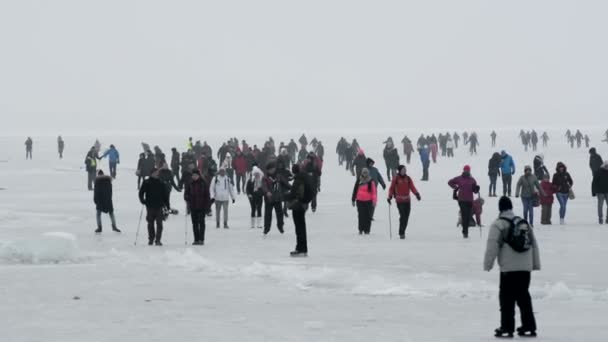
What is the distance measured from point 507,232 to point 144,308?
4163 millimetres

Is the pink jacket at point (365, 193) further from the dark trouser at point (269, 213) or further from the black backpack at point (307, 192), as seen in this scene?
the black backpack at point (307, 192)

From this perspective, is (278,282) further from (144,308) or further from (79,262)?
(79,262)

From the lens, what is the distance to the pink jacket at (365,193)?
21.8 m

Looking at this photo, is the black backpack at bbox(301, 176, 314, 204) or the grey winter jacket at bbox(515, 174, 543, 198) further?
the grey winter jacket at bbox(515, 174, 543, 198)

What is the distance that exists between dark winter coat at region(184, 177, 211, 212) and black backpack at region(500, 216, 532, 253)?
417 inches

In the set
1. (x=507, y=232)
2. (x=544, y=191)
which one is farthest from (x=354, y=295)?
(x=544, y=191)

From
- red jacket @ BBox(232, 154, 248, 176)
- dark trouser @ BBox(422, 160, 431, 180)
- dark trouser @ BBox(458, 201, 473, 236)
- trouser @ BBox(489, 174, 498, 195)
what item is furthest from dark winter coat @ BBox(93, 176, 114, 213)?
dark trouser @ BBox(422, 160, 431, 180)

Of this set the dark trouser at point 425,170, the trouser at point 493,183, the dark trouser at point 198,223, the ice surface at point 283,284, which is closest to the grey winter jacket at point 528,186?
the ice surface at point 283,284

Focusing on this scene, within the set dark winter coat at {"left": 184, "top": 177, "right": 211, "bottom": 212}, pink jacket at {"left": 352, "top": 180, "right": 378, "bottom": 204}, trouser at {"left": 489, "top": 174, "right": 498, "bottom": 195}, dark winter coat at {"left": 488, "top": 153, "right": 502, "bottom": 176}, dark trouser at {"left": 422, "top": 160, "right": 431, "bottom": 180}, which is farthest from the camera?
dark trouser at {"left": 422, "top": 160, "right": 431, "bottom": 180}

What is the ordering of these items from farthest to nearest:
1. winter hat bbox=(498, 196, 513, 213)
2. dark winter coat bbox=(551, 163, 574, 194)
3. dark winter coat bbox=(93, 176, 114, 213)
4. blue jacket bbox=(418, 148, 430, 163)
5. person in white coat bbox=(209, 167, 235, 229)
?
blue jacket bbox=(418, 148, 430, 163) → dark winter coat bbox=(551, 163, 574, 194) → person in white coat bbox=(209, 167, 235, 229) → dark winter coat bbox=(93, 176, 114, 213) → winter hat bbox=(498, 196, 513, 213)

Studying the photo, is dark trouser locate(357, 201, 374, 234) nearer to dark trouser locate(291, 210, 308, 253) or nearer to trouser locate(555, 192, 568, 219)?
dark trouser locate(291, 210, 308, 253)

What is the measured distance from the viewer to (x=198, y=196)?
20312 millimetres

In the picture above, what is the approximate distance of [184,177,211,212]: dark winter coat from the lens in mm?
20156

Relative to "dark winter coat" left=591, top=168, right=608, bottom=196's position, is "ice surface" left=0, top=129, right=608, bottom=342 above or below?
below
